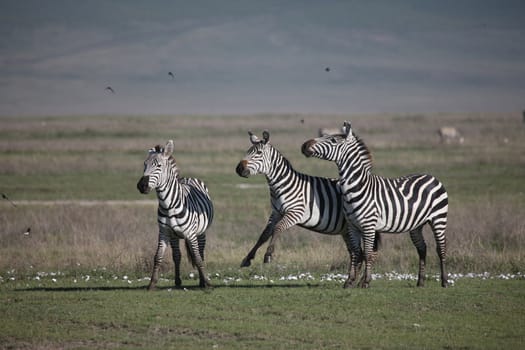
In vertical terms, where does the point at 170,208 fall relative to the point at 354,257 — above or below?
above

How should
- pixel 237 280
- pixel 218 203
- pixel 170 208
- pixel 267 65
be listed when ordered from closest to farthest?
pixel 170 208, pixel 237 280, pixel 218 203, pixel 267 65

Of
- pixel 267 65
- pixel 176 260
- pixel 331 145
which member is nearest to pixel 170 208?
pixel 176 260

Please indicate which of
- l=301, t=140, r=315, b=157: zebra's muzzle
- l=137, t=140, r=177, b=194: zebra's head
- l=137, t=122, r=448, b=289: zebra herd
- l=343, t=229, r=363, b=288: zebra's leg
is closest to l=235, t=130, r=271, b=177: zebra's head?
l=137, t=122, r=448, b=289: zebra herd

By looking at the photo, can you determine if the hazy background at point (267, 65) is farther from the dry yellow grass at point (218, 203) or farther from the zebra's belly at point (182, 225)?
the zebra's belly at point (182, 225)

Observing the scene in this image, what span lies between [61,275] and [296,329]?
19.3 ft

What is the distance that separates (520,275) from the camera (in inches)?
598

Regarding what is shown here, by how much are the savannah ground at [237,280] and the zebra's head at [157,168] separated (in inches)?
61.7

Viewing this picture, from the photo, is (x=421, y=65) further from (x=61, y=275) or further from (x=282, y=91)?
(x=61, y=275)

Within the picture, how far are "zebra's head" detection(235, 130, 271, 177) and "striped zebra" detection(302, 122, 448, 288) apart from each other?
26.4 inches

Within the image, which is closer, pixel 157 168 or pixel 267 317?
pixel 267 317

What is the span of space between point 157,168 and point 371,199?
124 inches

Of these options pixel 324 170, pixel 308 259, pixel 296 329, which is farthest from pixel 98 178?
pixel 296 329

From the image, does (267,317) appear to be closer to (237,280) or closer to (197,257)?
(197,257)

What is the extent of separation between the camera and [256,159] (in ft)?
45.0
